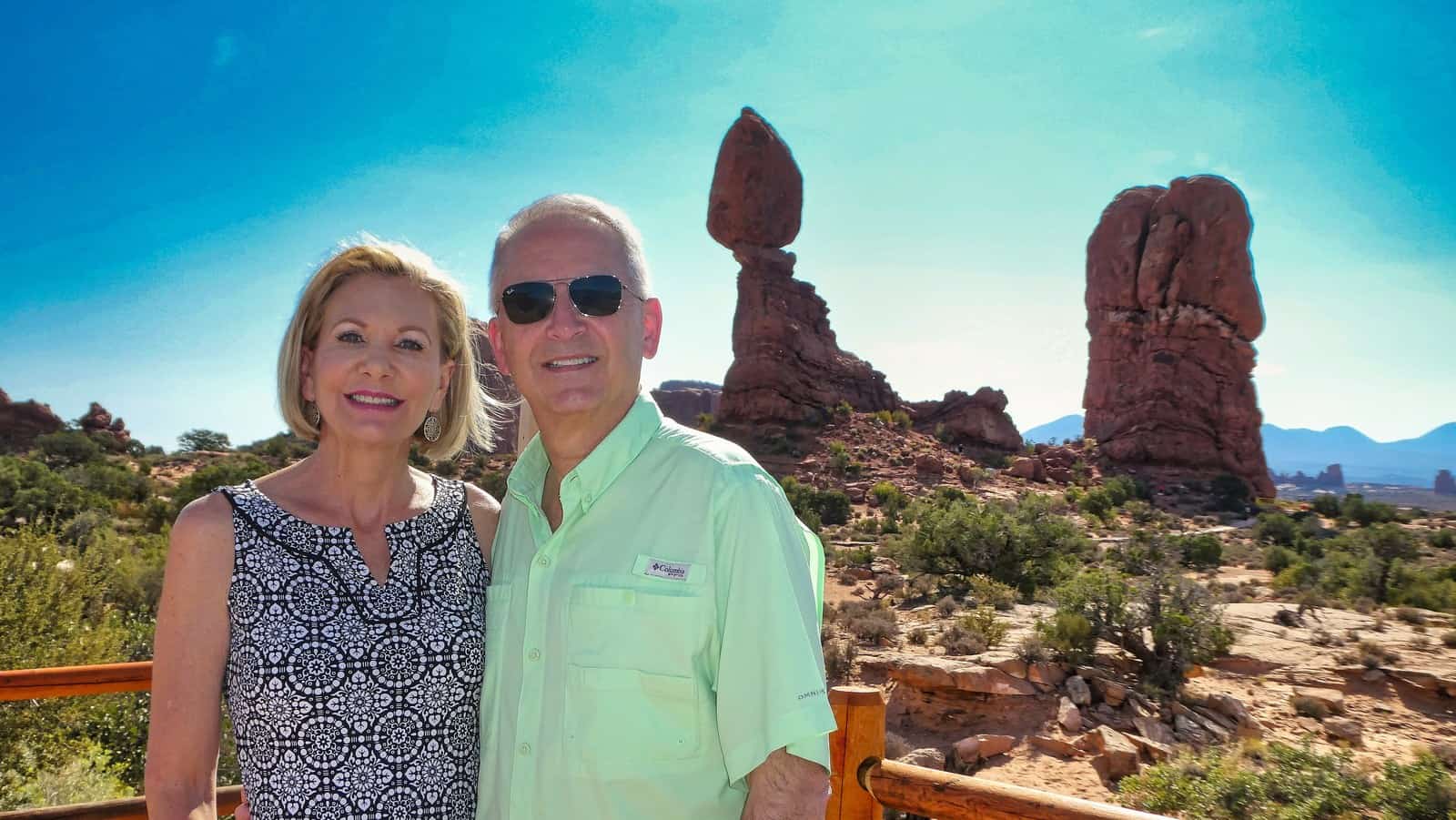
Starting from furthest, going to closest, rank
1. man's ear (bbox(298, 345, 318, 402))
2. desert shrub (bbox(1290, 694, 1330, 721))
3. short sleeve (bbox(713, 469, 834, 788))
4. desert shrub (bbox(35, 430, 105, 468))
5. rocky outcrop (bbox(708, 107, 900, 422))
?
rocky outcrop (bbox(708, 107, 900, 422)), desert shrub (bbox(35, 430, 105, 468)), desert shrub (bbox(1290, 694, 1330, 721)), man's ear (bbox(298, 345, 318, 402)), short sleeve (bbox(713, 469, 834, 788))

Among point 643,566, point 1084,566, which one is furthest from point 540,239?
point 1084,566

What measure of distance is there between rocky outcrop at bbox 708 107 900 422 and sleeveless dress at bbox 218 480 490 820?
33711 mm

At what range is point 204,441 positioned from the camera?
1598 inches

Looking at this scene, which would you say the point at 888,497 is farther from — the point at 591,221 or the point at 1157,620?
the point at 591,221

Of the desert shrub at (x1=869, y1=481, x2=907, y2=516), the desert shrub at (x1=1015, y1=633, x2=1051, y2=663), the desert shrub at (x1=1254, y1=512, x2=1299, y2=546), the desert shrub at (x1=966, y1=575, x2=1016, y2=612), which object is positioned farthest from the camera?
the desert shrub at (x1=869, y1=481, x2=907, y2=516)

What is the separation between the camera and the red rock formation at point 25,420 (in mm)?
37719

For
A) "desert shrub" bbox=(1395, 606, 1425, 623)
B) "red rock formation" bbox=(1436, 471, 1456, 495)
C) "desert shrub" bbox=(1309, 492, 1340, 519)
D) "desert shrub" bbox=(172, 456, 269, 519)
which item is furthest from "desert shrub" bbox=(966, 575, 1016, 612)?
"red rock formation" bbox=(1436, 471, 1456, 495)

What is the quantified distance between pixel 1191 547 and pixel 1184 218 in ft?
84.1

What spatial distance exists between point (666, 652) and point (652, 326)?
83 cm

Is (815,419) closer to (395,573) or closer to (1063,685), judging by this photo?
(1063,685)

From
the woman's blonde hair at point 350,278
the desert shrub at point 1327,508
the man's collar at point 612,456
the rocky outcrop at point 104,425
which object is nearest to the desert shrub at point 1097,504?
the desert shrub at point 1327,508

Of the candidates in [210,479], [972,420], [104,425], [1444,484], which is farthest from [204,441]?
[1444,484]

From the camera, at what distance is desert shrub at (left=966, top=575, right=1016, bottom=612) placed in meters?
11.7

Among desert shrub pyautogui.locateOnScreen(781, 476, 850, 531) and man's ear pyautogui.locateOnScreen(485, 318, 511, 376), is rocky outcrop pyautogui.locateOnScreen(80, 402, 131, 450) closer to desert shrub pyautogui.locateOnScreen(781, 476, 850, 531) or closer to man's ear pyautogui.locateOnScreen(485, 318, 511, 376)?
desert shrub pyautogui.locateOnScreen(781, 476, 850, 531)
